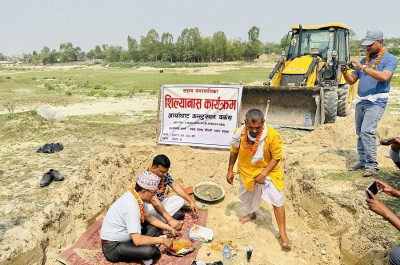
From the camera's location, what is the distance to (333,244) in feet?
15.4

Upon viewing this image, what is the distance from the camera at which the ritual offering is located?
4500 millimetres

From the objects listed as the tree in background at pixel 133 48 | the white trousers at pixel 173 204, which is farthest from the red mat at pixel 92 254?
the tree in background at pixel 133 48

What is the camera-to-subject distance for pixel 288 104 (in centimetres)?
956

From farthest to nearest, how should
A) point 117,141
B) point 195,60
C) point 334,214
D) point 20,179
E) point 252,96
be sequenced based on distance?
point 195,60 < point 252,96 < point 117,141 < point 20,179 < point 334,214

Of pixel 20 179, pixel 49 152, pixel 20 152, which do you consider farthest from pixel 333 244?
pixel 20 152

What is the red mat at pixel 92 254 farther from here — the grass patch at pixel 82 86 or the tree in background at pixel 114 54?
the tree in background at pixel 114 54

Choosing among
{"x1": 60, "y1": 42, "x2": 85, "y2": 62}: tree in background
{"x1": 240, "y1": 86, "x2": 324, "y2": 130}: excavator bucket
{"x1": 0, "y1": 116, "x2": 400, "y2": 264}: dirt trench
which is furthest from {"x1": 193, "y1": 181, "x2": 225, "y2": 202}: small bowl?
{"x1": 60, "y1": 42, "x2": 85, "y2": 62}: tree in background

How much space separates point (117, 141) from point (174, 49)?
79.6 metres

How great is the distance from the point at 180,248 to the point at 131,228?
91 centimetres

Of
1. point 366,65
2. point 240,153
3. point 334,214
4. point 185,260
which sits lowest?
point 185,260

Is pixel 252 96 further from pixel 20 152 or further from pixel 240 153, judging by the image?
pixel 20 152

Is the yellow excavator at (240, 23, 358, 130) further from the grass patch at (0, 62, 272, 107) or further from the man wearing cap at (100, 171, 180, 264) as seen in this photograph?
the grass patch at (0, 62, 272, 107)

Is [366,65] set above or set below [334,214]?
above

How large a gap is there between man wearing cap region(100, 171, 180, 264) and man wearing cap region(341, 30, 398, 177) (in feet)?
12.4
